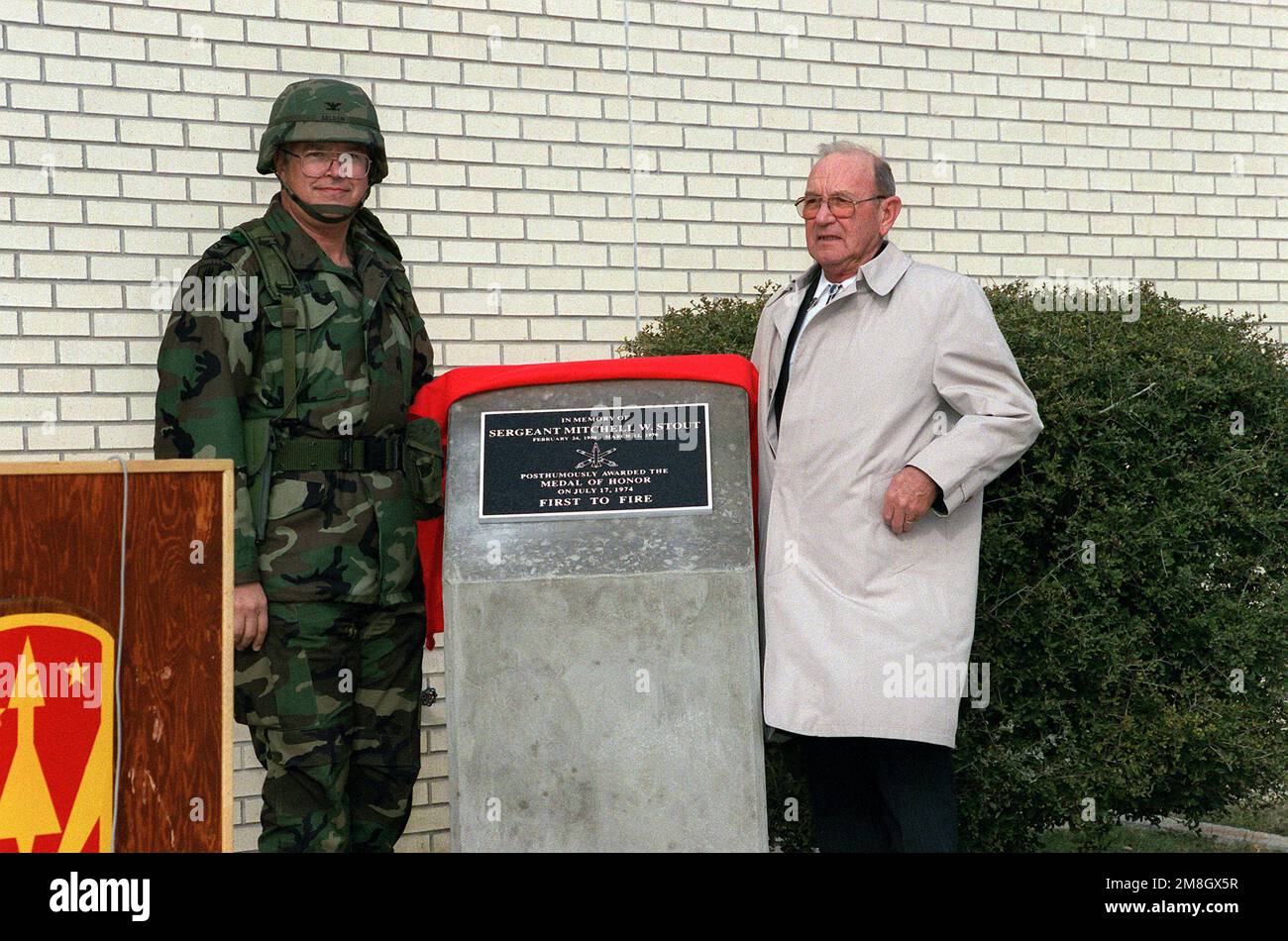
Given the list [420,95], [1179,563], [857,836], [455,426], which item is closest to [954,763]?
[857,836]

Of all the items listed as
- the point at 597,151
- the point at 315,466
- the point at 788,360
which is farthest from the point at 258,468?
the point at 597,151

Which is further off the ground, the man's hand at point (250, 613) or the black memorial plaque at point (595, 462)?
the black memorial plaque at point (595, 462)

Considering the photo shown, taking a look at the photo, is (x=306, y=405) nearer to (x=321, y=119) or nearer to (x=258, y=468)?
(x=258, y=468)

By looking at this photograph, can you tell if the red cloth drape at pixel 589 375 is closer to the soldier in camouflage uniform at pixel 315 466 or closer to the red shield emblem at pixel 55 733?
the soldier in camouflage uniform at pixel 315 466

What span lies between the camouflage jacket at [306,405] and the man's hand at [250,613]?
0.04 metres

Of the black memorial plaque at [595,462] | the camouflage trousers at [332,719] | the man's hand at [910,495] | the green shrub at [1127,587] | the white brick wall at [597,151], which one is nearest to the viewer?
the man's hand at [910,495]

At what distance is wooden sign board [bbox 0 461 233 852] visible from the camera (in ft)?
8.85

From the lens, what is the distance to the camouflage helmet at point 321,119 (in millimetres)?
3619

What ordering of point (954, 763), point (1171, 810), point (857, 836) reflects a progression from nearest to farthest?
point (857, 836) < point (954, 763) < point (1171, 810)

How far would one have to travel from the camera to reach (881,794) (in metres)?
3.40

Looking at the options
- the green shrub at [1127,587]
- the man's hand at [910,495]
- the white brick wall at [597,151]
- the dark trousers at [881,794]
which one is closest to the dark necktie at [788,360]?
the man's hand at [910,495]
